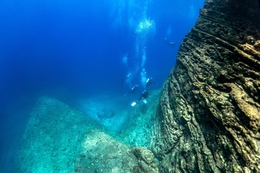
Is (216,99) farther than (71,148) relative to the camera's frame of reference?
No

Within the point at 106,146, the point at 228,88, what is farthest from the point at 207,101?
the point at 106,146

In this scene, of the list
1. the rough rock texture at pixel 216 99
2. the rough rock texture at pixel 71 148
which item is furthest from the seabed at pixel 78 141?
the rough rock texture at pixel 216 99

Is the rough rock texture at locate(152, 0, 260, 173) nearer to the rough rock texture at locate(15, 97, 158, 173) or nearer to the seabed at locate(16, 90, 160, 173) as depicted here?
the rough rock texture at locate(15, 97, 158, 173)

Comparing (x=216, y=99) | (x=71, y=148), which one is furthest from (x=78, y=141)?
(x=216, y=99)

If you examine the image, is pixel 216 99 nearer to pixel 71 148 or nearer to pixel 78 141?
pixel 78 141

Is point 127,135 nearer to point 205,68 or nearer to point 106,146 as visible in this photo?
point 106,146

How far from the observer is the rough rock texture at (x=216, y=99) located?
4230 mm

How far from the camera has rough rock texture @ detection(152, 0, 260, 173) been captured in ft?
13.9

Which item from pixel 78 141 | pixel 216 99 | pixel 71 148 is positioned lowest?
pixel 216 99

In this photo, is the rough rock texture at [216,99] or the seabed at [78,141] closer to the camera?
the rough rock texture at [216,99]

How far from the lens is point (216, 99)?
516 centimetres

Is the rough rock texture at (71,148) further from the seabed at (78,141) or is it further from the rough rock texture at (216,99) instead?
the rough rock texture at (216,99)

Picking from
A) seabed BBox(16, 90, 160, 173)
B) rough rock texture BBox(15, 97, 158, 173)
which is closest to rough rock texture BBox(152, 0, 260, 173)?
rough rock texture BBox(15, 97, 158, 173)

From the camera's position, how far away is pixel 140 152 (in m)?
8.22
